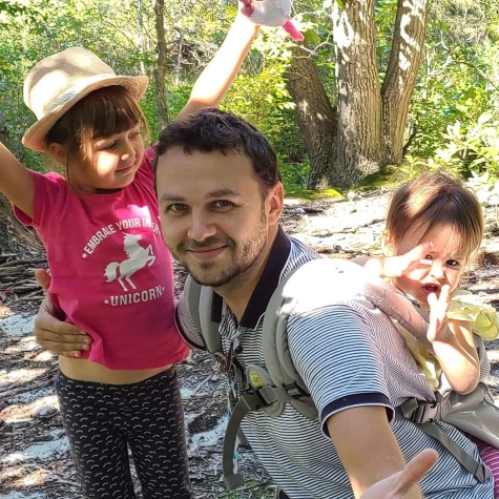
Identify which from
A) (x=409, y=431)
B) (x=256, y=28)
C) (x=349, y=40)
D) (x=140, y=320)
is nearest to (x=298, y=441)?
(x=409, y=431)

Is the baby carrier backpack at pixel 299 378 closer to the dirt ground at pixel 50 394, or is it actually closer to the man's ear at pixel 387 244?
the man's ear at pixel 387 244

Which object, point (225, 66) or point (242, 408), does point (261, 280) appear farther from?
point (225, 66)

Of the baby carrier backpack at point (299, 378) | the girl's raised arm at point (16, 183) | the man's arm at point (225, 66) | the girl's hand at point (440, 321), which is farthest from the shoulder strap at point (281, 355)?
the man's arm at point (225, 66)

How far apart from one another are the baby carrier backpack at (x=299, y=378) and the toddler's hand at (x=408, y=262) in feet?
0.47

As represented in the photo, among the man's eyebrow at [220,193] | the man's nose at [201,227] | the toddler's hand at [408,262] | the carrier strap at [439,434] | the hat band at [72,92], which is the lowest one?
the carrier strap at [439,434]

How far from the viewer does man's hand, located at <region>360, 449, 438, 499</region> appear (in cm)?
96

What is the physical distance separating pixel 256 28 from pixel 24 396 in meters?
2.36

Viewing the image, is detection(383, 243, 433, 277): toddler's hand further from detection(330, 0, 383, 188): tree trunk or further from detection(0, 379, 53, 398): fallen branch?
detection(330, 0, 383, 188): tree trunk

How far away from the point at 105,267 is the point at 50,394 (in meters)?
1.87

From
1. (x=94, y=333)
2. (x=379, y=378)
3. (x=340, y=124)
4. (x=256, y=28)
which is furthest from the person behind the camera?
(x=340, y=124)

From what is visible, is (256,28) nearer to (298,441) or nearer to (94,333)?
(94,333)

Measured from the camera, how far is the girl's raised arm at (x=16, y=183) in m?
1.87

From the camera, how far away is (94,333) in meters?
1.91

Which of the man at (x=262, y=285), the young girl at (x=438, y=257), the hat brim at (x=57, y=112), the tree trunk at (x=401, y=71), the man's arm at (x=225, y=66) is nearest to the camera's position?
the man at (x=262, y=285)
